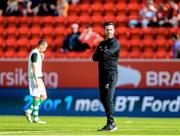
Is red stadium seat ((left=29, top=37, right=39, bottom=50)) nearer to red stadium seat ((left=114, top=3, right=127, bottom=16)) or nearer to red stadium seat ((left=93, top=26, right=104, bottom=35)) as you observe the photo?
red stadium seat ((left=93, top=26, right=104, bottom=35))

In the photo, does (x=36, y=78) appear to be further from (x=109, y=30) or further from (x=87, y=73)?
(x=87, y=73)

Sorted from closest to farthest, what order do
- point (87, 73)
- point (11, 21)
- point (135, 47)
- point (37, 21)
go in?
point (87, 73) → point (135, 47) → point (37, 21) → point (11, 21)

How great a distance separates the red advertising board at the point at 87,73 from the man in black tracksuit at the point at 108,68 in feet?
24.1

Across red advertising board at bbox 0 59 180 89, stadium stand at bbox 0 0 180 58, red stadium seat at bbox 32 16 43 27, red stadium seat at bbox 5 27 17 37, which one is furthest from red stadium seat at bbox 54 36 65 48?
red advertising board at bbox 0 59 180 89

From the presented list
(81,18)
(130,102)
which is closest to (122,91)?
A: (130,102)

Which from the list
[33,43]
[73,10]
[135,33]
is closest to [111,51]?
[135,33]

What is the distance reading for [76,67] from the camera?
901 inches

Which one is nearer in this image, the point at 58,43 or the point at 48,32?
the point at 58,43

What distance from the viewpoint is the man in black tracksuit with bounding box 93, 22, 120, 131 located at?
1491 cm

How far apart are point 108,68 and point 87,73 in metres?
7.80

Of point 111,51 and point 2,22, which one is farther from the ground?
point 111,51

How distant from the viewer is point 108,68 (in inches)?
591

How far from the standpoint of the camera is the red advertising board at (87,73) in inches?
874

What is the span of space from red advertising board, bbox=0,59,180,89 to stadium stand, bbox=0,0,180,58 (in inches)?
84.0
